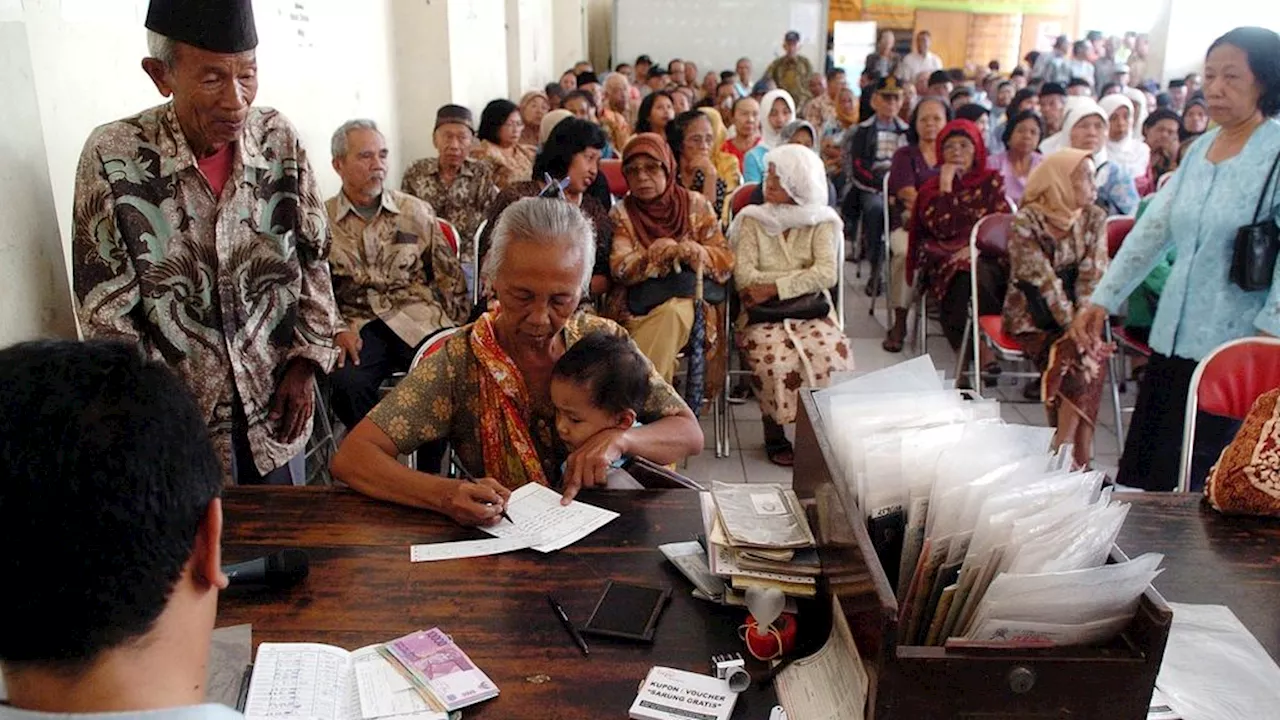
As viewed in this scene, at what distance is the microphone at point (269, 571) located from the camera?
1.34 metres

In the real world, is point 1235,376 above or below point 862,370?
above

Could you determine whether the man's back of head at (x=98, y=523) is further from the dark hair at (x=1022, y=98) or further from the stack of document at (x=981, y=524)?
the dark hair at (x=1022, y=98)

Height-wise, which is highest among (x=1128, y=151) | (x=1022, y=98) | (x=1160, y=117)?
(x=1022, y=98)

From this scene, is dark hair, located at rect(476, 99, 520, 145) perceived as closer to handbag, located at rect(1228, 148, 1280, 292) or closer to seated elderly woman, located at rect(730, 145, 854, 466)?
seated elderly woman, located at rect(730, 145, 854, 466)

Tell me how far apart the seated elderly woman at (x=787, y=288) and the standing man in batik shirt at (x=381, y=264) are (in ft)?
4.15

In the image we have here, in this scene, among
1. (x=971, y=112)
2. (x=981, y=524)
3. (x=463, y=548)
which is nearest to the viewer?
(x=981, y=524)

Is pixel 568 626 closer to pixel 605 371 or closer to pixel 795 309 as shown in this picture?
pixel 605 371

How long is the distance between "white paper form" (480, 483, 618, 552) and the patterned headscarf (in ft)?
7.64

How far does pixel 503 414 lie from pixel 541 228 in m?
0.39

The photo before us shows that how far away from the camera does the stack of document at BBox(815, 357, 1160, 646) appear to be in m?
0.96

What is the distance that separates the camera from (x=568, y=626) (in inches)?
50.0

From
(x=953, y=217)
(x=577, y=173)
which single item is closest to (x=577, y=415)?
(x=577, y=173)

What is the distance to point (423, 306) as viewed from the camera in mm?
3445

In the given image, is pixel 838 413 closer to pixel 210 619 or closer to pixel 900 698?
pixel 900 698
